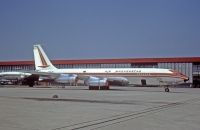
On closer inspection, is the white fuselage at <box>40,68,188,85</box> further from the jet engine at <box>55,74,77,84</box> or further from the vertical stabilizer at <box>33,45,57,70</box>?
the vertical stabilizer at <box>33,45,57,70</box>

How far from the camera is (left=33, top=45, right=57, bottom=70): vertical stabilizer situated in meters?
76.6

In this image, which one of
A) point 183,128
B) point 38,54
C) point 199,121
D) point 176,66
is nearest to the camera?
point 183,128

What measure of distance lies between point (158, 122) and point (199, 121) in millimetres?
1841

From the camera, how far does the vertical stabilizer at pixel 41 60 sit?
251 feet

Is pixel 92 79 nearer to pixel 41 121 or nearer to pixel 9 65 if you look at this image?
pixel 41 121

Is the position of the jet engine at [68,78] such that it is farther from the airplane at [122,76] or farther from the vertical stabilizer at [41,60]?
the vertical stabilizer at [41,60]

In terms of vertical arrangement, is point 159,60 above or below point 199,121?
above

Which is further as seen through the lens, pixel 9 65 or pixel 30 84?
pixel 9 65

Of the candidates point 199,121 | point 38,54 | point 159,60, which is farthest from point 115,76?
point 199,121

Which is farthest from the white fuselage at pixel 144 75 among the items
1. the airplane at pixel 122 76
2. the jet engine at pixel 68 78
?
the jet engine at pixel 68 78

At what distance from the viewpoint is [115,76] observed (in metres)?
63.3

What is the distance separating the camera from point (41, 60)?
7719cm

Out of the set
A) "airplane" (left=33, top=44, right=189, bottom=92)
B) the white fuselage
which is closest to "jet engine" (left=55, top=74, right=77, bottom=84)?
"airplane" (left=33, top=44, right=189, bottom=92)

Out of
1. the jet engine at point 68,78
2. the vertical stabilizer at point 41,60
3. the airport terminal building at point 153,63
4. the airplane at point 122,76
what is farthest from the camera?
the airport terminal building at point 153,63
